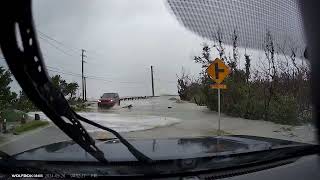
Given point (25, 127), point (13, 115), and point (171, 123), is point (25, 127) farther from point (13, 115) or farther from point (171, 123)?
point (171, 123)

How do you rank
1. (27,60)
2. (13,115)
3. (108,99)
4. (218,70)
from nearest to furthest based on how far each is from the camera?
(27,60) → (108,99) → (218,70) → (13,115)

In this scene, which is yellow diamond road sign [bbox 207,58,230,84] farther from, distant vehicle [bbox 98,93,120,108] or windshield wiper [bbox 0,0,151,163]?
windshield wiper [bbox 0,0,151,163]

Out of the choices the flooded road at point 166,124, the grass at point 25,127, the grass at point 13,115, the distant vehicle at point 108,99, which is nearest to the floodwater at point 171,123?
the flooded road at point 166,124

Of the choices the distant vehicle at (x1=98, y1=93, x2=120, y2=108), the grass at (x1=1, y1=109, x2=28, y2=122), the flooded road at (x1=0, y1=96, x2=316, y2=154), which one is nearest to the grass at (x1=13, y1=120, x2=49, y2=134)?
the flooded road at (x1=0, y1=96, x2=316, y2=154)

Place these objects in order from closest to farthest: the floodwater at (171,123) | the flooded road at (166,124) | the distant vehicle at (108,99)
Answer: the distant vehicle at (108,99) → the flooded road at (166,124) → the floodwater at (171,123)

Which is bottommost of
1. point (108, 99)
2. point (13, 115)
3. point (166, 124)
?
point (166, 124)

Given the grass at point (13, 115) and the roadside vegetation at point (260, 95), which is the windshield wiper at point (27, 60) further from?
the grass at point (13, 115)

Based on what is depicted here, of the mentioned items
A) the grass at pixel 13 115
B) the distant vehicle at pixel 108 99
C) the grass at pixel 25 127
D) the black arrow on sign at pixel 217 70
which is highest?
the black arrow on sign at pixel 217 70

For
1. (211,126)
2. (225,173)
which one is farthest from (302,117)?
(225,173)

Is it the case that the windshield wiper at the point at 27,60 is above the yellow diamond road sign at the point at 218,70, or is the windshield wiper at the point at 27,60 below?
below

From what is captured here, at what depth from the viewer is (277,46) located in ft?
24.4

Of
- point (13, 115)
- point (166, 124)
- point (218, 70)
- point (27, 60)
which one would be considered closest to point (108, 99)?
point (166, 124)

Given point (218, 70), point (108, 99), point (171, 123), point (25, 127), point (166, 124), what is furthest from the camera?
point (25, 127)

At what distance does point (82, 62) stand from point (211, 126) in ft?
36.3
